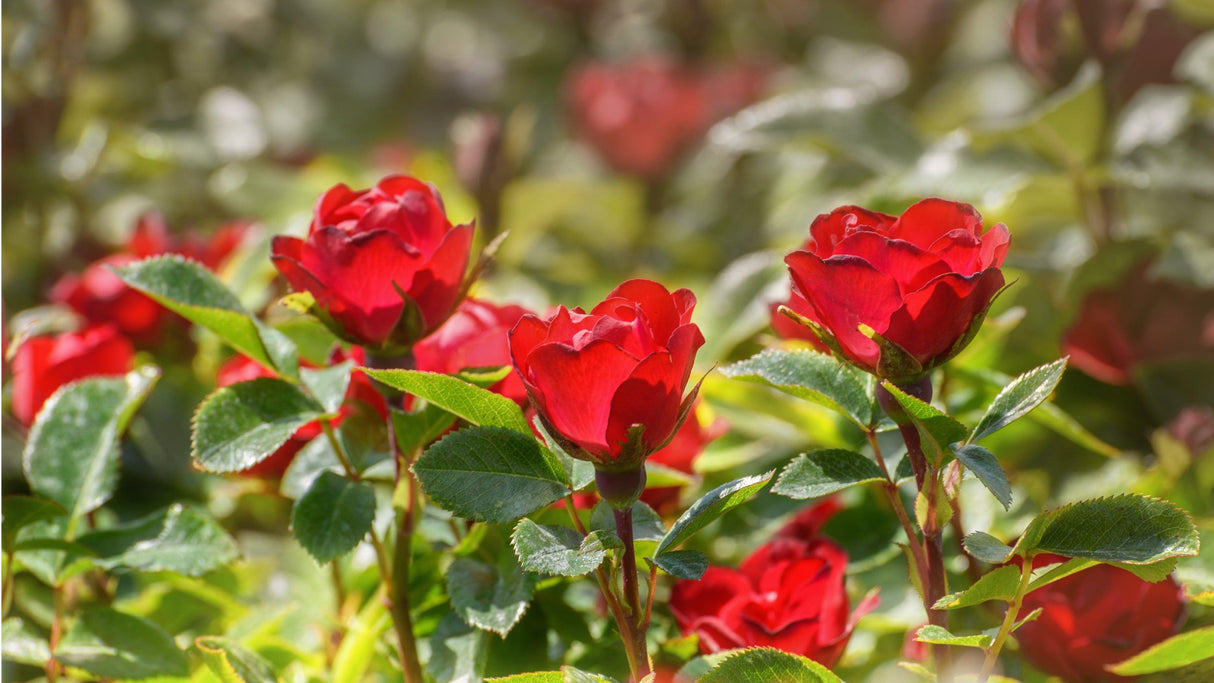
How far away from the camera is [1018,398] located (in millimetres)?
489

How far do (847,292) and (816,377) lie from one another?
7 cm

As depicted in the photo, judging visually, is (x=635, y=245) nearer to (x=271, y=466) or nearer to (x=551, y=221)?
A: (x=551, y=221)

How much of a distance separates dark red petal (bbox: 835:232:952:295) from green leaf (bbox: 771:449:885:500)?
83 millimetres

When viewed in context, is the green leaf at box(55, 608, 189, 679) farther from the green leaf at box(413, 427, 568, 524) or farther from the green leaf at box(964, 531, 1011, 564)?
the green leaf at box(964, 531, 1011, 564)

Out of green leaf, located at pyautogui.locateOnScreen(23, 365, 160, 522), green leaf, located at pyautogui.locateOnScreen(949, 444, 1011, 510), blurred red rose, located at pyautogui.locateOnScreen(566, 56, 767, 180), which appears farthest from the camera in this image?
blurred red rose, located at pyautogui.locateOnScreen(566, 56, 767, 180)

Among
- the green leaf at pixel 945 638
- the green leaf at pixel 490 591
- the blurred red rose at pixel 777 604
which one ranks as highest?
the green leaf at pixel 945 638

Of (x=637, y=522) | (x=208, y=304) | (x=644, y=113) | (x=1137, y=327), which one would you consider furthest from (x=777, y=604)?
(x=644, y=113)

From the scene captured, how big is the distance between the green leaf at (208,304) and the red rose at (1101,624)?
0.43m

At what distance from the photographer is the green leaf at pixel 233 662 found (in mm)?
528

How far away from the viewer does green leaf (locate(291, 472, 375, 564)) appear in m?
0.54

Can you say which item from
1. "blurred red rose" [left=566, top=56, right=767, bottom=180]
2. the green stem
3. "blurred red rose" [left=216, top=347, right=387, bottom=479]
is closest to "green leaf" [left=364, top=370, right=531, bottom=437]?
"blurred red rose" [left=216, top=347, right=387, bottom=479]

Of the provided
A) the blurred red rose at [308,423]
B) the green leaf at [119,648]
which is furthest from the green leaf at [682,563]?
the green leaf at [119,648]

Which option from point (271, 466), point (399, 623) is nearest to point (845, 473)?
point (399, 623)

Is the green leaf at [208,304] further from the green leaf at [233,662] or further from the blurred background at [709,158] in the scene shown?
the blurred background at [709,158]
